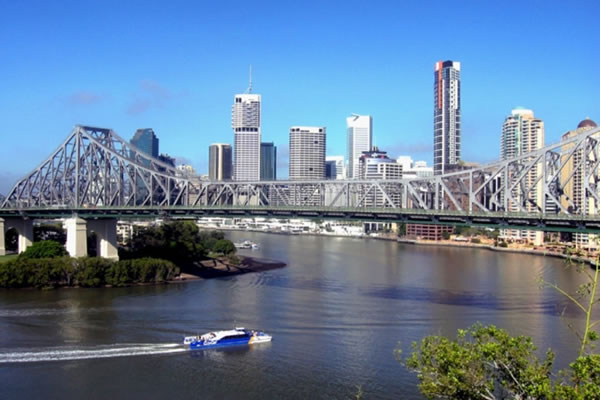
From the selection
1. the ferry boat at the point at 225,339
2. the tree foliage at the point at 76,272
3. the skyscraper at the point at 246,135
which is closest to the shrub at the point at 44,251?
the tree foliage at the point at 76,272

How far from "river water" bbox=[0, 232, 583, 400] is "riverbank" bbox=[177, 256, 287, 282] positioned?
1236 mm

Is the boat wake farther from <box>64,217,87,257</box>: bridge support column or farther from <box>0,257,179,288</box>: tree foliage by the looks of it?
<box>64,217,87,257</box>: bridge support column

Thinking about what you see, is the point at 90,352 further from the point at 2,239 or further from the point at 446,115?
the point at 446,115

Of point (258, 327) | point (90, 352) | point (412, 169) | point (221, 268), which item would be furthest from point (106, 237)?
point (412, 169)

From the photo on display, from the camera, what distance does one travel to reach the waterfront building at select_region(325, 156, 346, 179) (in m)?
118

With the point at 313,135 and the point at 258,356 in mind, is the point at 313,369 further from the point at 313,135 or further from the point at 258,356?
the point at 313,135

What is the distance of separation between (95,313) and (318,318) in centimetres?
631

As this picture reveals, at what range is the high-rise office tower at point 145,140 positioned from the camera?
112312 mm

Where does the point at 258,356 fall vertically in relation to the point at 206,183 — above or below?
below

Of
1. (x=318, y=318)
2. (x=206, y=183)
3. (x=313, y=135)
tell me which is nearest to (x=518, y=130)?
(x=313, y=135)

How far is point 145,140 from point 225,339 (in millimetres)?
102641

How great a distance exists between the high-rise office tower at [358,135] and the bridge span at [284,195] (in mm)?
84436

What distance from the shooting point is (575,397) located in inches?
225

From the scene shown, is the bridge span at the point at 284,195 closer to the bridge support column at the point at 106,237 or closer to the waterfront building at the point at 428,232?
the bridge support column at the point at 106,237
